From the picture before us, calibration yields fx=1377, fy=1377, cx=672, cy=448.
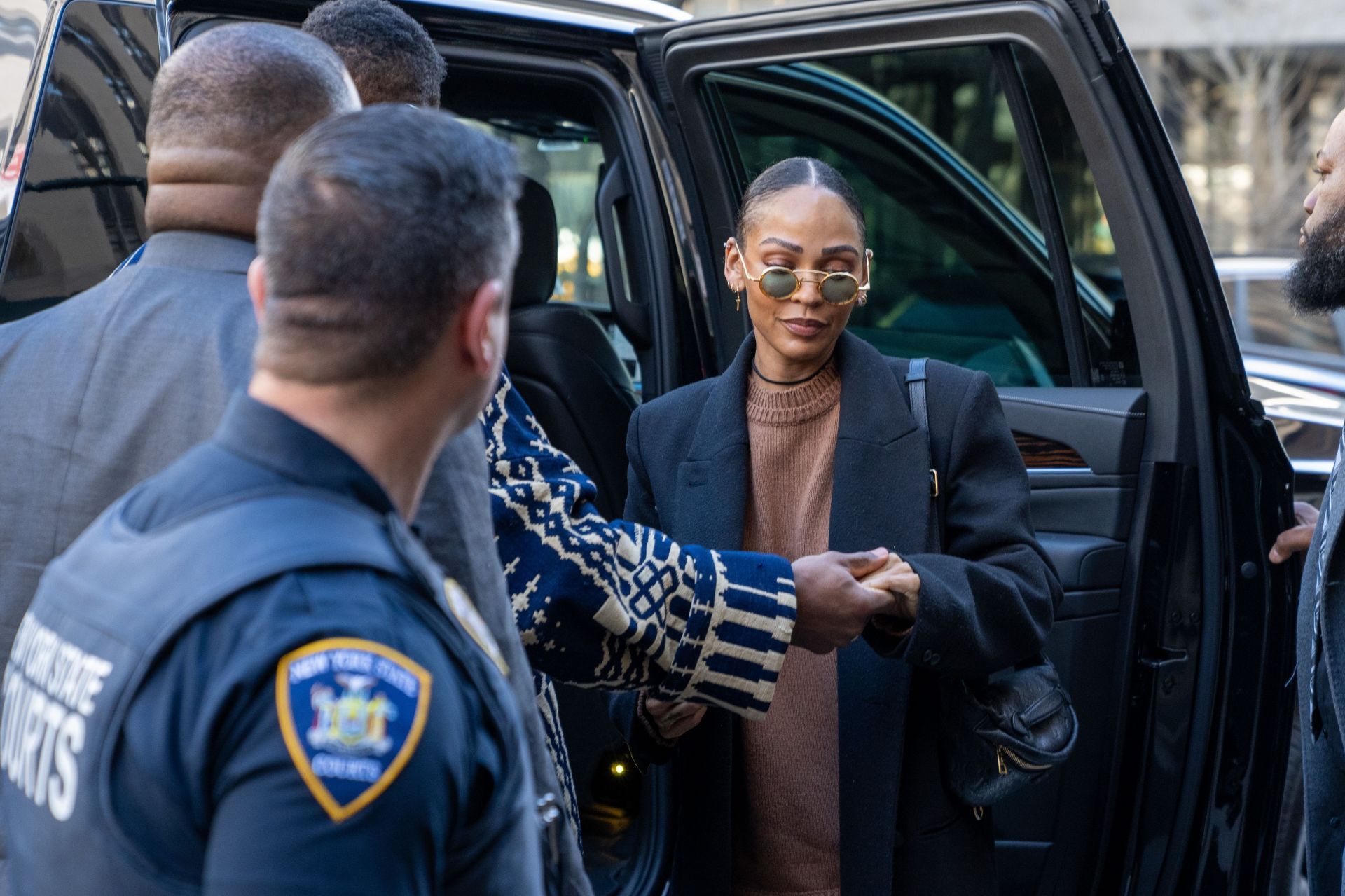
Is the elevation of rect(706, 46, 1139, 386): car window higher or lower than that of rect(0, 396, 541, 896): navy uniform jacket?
higher

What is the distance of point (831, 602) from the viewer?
1.78m

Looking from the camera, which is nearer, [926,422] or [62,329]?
[62,329]

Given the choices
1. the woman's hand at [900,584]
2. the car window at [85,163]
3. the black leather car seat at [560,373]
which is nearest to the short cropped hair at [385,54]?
the car window at [85,163]

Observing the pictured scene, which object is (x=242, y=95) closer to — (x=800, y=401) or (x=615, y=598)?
(x=615, y=598)

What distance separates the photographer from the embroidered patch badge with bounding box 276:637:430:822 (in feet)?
2.63

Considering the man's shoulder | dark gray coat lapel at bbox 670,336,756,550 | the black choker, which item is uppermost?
the man's shoulder

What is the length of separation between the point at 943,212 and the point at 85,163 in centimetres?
178

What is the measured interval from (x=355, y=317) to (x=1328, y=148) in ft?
6.02

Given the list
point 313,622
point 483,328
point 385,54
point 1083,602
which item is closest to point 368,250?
point 483,328

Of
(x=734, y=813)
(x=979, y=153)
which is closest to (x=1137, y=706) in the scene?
(x=734, y=813)

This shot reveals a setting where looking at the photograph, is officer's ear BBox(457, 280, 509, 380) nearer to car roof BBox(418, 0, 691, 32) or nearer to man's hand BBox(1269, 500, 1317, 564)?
car roof BBox(418, 0, 691, 32)

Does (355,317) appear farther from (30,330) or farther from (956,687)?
(956,687)

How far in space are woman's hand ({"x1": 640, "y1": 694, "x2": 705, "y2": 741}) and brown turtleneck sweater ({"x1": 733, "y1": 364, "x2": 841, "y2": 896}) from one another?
10 centimetres

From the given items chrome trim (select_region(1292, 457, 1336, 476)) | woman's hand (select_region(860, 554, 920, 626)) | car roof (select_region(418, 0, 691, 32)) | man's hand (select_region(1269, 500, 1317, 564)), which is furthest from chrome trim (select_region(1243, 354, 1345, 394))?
woman's hand (select_region(860, 554, 920, 626))
